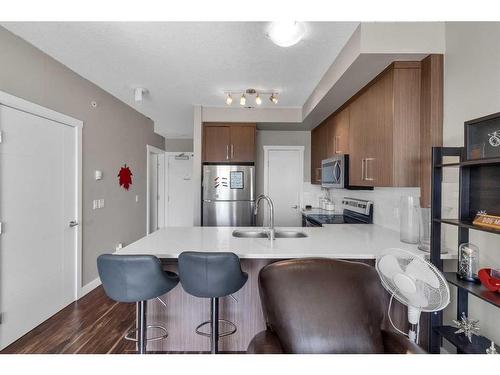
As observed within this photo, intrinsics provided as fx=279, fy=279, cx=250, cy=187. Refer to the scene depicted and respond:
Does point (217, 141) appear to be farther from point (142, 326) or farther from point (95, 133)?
point (142, 326)

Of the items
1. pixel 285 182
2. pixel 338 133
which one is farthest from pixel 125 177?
pixel 338 133

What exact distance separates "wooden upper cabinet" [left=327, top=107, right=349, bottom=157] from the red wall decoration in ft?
9.59

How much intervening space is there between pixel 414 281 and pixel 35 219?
2878 millimetres

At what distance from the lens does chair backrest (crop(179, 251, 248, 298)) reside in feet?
5.14

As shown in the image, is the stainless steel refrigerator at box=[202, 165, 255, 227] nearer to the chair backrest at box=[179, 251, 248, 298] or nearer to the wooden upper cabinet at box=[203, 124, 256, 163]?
the wooden upper cabinet at box=[203, 124, 256, 163]

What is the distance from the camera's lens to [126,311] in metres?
2.77

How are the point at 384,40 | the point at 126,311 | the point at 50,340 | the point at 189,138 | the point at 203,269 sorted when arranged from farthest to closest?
the point at 189,138, the point at 126,311, the point at 50,340, the point at 384,40, the point at 203,269

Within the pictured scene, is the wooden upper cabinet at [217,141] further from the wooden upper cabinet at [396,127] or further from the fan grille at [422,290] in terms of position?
the fan grille at [422,290]

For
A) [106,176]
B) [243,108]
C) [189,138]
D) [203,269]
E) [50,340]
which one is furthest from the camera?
[189,138]

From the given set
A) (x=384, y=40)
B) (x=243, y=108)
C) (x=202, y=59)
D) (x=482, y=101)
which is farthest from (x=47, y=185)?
(x=482, y=101)

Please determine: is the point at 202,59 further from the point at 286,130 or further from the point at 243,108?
the point at 286,130

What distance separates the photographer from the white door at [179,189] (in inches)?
253
